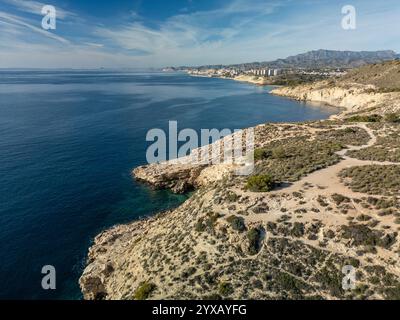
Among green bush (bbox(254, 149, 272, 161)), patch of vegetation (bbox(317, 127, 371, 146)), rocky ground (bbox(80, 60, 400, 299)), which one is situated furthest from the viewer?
patch of vegetation (bbox(317, 127, 371, 146))

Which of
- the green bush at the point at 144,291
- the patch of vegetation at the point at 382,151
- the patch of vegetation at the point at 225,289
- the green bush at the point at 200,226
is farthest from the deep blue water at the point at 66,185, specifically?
the patch of vegetation at the point at 382,151

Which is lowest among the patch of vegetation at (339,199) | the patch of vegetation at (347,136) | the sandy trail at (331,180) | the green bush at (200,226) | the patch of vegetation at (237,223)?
the green bush at (200,226)

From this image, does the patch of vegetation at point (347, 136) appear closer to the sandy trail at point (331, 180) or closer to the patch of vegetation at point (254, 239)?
the sandy trail at point (331, 180)

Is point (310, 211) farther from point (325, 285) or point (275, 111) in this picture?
point (275, 111)

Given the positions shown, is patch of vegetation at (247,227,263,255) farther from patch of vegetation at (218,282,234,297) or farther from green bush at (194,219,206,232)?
green bush at (194,219,206,232)

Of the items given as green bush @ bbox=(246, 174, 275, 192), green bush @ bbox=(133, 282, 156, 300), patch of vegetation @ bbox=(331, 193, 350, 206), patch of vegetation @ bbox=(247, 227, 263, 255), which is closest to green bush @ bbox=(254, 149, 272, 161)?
green bush @ bbox=(246, 174, 275, 192)
